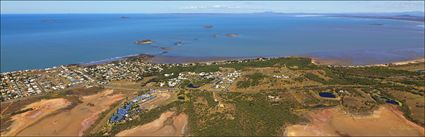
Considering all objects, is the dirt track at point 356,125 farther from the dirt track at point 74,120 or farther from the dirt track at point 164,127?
the dirt track at point 74,120

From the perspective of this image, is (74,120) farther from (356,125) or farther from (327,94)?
(327,94)

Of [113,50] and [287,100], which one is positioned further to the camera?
[113,50]

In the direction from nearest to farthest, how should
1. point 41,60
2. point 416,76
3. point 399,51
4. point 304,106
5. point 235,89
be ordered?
point 304,106, point 235,89, point 416,76, point 41,60, point 399,51

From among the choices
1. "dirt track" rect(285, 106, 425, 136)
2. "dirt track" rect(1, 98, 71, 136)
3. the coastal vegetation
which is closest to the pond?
the coastal vegetation

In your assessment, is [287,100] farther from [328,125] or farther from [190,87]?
[190,87]

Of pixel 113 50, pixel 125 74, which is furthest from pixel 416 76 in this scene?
pixel 113 50

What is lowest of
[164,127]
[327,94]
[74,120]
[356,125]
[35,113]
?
[164,127]

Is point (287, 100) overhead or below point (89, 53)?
below

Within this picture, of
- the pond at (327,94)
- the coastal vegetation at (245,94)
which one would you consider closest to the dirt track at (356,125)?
the coastal vegetation at (245,94)

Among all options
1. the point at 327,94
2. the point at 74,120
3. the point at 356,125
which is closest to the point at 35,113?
the point at 74,120
